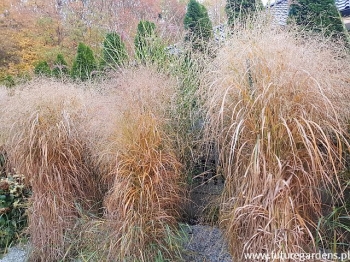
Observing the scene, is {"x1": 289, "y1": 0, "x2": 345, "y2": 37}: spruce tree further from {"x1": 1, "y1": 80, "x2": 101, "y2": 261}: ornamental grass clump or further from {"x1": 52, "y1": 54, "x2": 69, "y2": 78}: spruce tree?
{"x1": 52, "y1": 54, "x2": 69, "y2": 78}: spruce tree

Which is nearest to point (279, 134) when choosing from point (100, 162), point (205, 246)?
point (205, 246)

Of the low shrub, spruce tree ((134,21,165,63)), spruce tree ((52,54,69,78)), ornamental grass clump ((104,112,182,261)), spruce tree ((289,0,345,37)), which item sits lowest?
the low shrub

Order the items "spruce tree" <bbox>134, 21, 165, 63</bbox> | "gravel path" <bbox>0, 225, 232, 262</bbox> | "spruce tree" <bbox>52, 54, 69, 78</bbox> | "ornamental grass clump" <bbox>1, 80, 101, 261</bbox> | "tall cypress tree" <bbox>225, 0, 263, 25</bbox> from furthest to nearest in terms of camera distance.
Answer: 1. "spruce tree" <bbox>52, 54, 69, 78</bbox>
2. "spruce tree" <bbox>134, 21, 165, 63</bbox>
3. "ornamental grass clump" <bbox>1, 80, 101, 261</bbox>
4. "tall cypress tree" <bbox>225, 0, 263, 25</bbox>
5. "gravel path" <bbox>0, 225, 232, 262</bbox>

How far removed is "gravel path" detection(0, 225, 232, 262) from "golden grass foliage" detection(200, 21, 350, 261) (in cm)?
46

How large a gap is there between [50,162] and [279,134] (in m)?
2.04

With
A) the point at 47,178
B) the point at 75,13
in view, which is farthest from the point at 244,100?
the point at 75,13

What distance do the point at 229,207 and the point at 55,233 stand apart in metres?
1.67

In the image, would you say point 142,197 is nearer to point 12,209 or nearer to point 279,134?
point 279,134

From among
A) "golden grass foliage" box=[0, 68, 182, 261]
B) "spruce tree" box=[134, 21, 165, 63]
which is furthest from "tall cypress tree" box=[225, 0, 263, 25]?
"golden grass foliage" box=[0, 68, 182, 261]

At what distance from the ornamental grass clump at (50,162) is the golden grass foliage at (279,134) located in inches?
59.0

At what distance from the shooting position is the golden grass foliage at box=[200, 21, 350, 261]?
1.70m

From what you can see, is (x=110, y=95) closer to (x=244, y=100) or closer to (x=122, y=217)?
(x=122, y=217)

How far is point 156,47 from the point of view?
3080mm

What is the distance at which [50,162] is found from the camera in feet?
9.00
